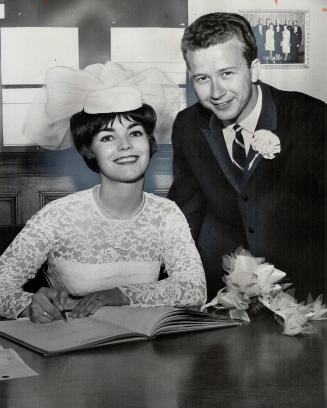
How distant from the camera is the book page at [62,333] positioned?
55.4 inches

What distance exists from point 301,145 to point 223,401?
46.8 inches

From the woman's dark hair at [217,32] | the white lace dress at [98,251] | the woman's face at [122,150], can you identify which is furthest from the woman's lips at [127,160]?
the woman's dark hair at [217,32]

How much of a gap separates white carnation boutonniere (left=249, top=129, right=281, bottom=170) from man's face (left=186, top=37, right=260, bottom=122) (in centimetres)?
9

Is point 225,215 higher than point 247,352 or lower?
higher

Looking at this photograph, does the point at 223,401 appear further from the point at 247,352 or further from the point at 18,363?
the point at 18,363

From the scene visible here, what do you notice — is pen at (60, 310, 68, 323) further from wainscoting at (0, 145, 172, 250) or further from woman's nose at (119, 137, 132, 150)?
woman's nose at (119, 137, 132, 150)

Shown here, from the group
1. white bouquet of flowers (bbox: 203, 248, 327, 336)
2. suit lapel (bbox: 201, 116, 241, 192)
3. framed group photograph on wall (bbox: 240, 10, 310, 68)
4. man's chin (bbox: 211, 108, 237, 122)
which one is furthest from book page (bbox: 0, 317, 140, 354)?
framed group photograph on wall (bbox: 240, 10, 310, 68)

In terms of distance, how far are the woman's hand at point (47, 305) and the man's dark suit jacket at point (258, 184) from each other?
1.81 feet

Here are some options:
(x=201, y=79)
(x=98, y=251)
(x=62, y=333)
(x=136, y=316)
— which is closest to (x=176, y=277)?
(x=98, y=251)

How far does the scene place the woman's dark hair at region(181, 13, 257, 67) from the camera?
6.51 feet

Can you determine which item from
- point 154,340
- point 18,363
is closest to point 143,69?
point 154,340

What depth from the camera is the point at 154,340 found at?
1503 mm

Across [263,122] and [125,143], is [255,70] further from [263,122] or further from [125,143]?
[125,143]

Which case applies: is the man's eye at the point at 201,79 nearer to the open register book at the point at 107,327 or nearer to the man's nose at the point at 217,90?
the man's nose at the point at 217,90
